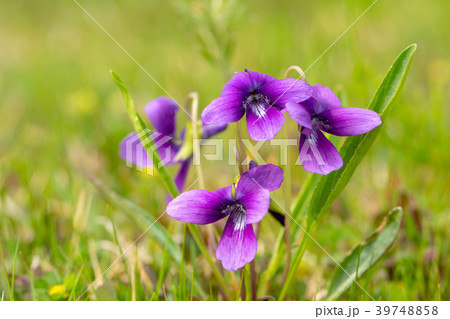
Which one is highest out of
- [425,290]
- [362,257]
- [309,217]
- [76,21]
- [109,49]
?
[76,21]

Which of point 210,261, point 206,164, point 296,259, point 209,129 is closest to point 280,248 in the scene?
point 296,259

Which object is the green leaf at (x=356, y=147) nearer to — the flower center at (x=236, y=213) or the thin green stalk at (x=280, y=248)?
the thin green stalk at (x=280, y=248)

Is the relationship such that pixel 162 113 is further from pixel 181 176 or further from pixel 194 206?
pixel 194 206

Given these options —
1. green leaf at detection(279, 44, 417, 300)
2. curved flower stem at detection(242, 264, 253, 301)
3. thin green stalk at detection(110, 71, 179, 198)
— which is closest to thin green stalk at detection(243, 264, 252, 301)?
curved flower stem at detection(242, 264, 253, 301)

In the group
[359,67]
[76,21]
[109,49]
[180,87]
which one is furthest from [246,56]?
[76,21]

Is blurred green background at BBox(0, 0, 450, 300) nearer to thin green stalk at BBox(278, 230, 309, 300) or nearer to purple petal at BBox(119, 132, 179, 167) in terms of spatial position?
thin green stalk at BBox(278, 230, 309, 300)

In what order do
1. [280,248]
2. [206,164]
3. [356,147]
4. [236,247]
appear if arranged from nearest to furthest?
[236,247], [356,147], [280,248], [206,164]

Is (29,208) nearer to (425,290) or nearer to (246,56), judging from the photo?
(425,290)

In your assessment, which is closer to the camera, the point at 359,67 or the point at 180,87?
the point at 359,67
